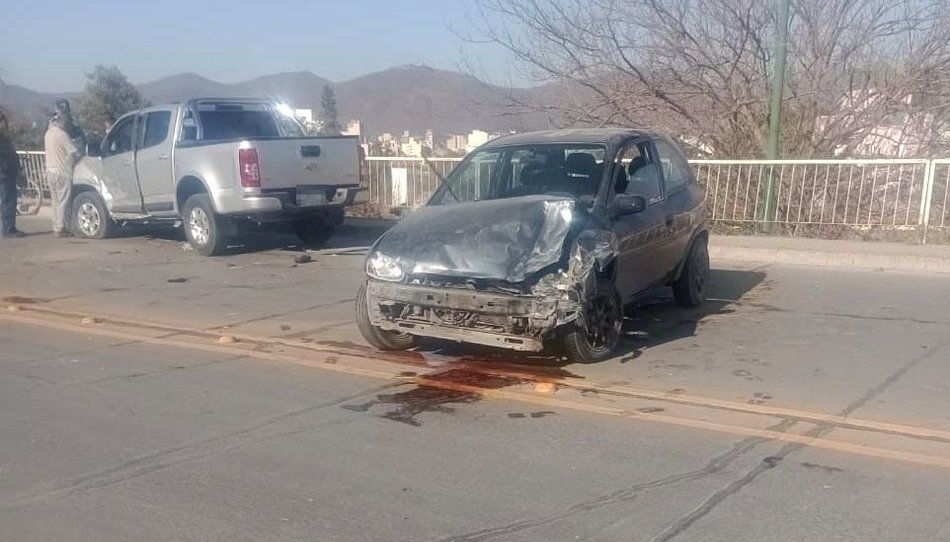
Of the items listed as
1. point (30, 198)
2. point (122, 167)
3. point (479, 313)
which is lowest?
point (30, 198)

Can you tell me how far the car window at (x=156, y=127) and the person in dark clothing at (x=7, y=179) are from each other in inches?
104

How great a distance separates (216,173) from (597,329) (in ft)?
24.1

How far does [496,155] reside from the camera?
8.19 m

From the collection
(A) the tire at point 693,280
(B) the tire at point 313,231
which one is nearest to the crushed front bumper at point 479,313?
(A) the tire at point 693,280

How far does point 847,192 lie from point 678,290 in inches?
209

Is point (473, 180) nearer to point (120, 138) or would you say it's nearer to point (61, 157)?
point (120, 138)

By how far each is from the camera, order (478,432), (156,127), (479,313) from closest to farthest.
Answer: (478,432) → (479,313) → (156,127)

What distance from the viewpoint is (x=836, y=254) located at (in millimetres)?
11758

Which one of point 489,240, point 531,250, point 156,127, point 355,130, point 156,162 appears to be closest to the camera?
point 531,250

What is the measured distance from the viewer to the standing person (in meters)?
14.9

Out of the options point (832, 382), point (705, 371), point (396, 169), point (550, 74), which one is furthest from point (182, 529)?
point (550, 74)

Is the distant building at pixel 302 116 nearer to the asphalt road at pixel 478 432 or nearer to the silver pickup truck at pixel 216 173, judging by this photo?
the silver pickup truck at pixel 216 173

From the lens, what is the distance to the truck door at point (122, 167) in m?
14.1

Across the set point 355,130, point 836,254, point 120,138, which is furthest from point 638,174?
point 355,130
